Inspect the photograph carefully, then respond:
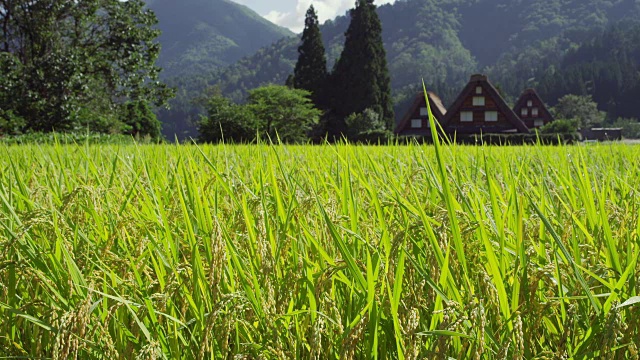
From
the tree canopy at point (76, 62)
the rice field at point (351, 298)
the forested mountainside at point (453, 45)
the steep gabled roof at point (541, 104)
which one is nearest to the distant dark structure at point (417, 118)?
the steep gabled roof at point (541, 104)

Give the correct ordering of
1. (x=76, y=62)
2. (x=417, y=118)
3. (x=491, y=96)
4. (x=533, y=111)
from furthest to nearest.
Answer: (x=533, y=111) < (x=417, y=118) < (x=491, y=96) < (x=76, y=62)

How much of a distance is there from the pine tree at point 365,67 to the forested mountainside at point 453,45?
76.1 m

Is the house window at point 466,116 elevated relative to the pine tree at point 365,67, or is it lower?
lower

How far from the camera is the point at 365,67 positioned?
42.9 m

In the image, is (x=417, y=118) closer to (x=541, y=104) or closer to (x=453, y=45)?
(x=541, y=104)

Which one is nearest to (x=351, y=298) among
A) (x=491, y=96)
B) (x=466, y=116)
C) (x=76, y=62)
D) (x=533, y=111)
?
(x=76, y=62)

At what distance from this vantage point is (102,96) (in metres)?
23.5

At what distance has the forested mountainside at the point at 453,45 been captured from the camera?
136 m

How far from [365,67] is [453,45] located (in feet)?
495

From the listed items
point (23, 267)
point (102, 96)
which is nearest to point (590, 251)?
point (23, 267)

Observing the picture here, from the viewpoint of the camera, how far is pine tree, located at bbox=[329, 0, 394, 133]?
1687 inches

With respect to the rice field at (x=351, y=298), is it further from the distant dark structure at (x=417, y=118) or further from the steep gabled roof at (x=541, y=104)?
the steep gabled roof at (x=541, y=104)

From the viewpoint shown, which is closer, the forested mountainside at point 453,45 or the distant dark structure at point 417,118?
the distant dark structure at point 417,118

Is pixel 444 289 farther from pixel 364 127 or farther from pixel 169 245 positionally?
pixel 364 127
